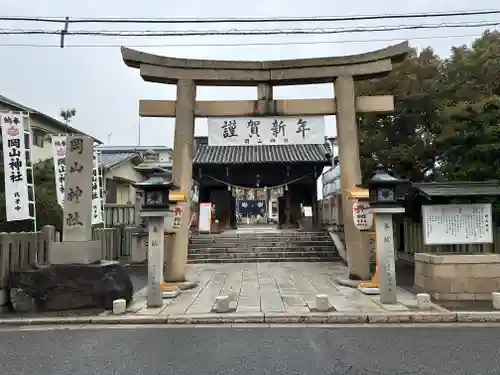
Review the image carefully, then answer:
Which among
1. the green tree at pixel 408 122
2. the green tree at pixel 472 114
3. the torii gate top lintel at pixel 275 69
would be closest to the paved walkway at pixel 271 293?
the green tree at pixel 408 122

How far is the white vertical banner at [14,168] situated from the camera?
42.0 feet

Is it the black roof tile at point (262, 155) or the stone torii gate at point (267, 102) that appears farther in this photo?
the black roof tile at point (262, 155)

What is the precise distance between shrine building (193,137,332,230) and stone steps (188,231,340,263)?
545 cm

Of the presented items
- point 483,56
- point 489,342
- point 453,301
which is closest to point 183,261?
point 453,301

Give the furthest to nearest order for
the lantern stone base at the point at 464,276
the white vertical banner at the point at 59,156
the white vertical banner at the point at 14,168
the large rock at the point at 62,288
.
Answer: the white vertical banner at the point at 59,156
the white vertical banner at the point at 14,168
the lantern stone base at the point at 464,276
the large rock at the point at 62,288

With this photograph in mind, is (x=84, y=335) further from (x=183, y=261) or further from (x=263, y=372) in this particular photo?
(x=183, y=261)

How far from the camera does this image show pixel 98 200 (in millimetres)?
18172

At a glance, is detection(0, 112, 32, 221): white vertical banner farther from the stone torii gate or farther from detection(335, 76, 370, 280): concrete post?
detection(335, 76, 370, 280): concrete post

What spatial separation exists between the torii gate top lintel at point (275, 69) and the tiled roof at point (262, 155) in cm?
1330

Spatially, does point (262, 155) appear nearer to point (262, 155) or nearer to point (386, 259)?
point (262, 155)

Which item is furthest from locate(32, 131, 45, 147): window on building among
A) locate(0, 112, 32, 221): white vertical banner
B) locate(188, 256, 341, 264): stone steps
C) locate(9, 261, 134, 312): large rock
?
locate(9, 261, 134, 312): large rock

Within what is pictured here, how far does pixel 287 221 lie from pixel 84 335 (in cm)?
2146

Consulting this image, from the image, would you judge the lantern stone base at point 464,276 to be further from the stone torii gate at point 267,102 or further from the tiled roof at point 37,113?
the tiled roof at point 37,113

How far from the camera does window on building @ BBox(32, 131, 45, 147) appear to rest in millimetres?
26570
